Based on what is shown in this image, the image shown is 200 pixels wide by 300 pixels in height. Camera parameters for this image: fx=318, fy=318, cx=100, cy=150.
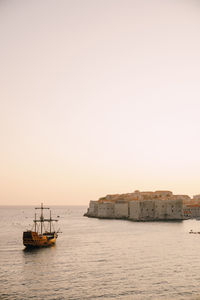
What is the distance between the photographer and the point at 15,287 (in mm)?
24406

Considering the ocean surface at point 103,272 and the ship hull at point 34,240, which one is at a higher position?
the ship hull at point 34,240

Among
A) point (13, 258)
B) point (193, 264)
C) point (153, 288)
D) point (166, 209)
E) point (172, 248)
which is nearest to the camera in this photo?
point (153, 288)

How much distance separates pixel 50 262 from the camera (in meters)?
33.9

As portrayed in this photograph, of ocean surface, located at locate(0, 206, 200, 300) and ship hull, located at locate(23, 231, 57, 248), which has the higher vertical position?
ship hull, located at locate(23, 231, 57, 248)

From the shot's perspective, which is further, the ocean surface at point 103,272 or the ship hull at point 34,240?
the ship hull at point 34,240

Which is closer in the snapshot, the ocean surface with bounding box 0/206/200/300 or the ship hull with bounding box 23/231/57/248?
the ocean surface with bounding box 0/206/200/300

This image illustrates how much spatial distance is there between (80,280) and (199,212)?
98473 millimetres

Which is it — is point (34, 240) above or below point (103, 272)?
above

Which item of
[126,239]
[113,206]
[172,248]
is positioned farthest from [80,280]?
[113,206]

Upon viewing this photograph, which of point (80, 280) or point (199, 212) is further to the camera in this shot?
point (199, 212)

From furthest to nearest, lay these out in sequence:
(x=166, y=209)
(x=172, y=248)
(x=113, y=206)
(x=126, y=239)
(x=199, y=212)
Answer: (x=199, y=212) < (x=113, y=206) < (x=166, y=209) < (x=126, y=239) < (x=172, y=248)

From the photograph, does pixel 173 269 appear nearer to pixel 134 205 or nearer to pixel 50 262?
pixel 50 262

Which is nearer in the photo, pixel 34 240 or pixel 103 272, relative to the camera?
pixel 103 272

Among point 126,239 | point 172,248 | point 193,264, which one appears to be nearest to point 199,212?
point 126,239
